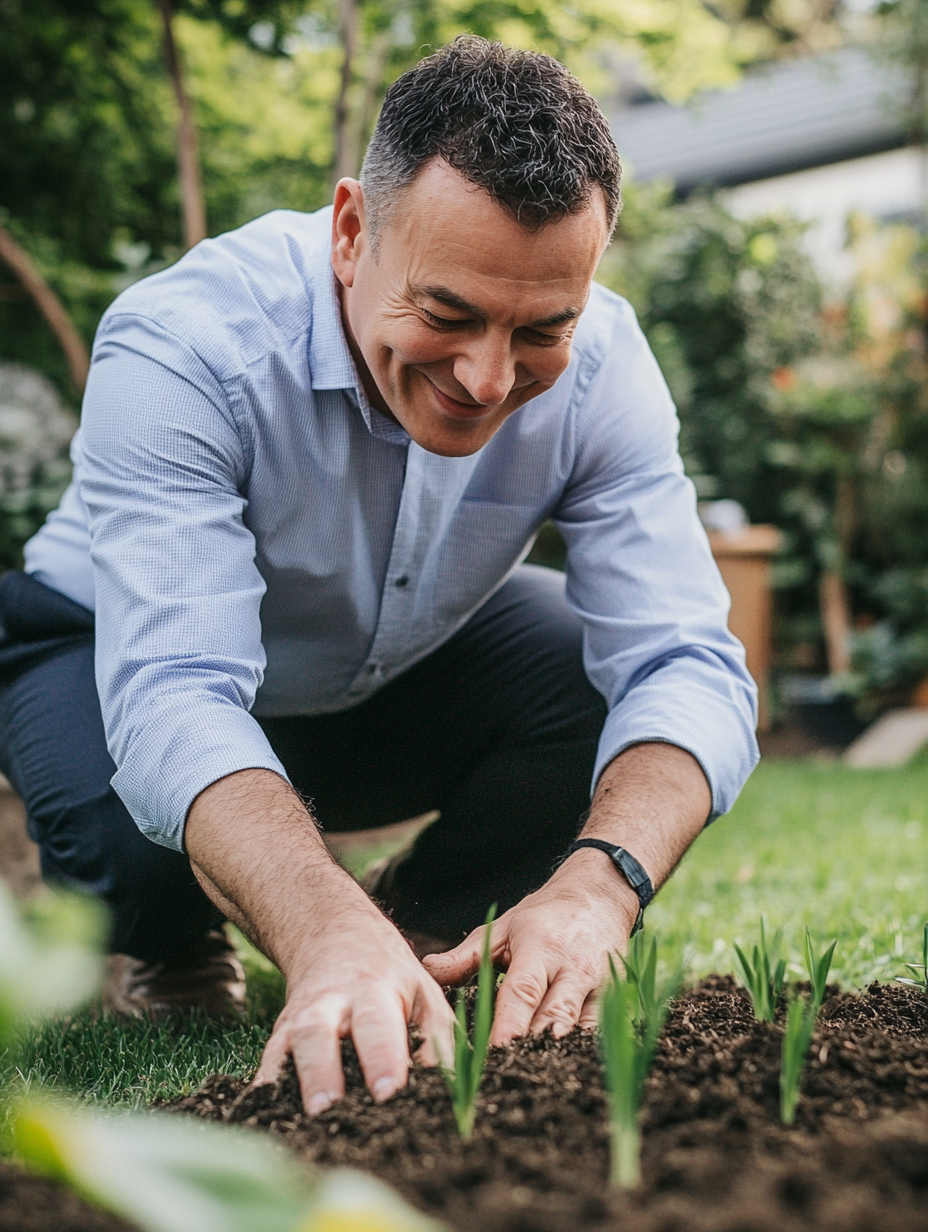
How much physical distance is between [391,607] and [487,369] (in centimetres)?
64

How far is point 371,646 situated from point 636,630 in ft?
1.63

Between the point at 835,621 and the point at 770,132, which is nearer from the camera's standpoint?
the point at 835,621

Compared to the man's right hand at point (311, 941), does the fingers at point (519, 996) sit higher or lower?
lower

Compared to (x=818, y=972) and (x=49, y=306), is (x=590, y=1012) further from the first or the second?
(x=49, y=306)

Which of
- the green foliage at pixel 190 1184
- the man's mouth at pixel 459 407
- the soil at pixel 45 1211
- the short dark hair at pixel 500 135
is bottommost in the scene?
the soil at pixel 45 1211

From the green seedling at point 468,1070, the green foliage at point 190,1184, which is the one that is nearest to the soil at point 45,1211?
the green foliage at point 190,1184

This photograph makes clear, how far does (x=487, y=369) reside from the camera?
1.61m

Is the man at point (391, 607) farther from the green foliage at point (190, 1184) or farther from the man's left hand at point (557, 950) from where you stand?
the green foliage at point (190, 1184)

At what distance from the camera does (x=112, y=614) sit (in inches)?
64.0

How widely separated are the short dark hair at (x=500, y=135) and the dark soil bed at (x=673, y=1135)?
3.43 feet

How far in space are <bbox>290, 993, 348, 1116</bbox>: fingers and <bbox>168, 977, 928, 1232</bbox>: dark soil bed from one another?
0.03m

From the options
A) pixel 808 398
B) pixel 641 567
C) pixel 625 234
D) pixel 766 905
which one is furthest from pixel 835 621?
pixel 641 567

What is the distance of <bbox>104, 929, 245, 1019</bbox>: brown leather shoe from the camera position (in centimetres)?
213

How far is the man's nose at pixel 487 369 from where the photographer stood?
1607 mm
